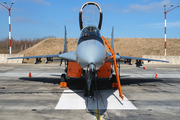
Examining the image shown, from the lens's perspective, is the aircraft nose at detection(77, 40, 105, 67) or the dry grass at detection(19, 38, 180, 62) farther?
the dry grass at detection(19, 38, 180, 62)

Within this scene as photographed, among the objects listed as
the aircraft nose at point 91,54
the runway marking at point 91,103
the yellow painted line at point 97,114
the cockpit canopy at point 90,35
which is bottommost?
the yellow painted line at point 97,114

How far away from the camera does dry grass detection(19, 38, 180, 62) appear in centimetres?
6090

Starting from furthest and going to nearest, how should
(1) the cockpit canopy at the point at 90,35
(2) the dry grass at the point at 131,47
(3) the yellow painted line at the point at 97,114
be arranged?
1. (2) the dry grass at the point at 131,47
2. (1) the cockpit canopy at the point at 90,35
3. (3) the yellow painted line at the point at 97,114

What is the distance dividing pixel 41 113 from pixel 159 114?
430cm

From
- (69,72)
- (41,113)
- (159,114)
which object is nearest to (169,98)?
(159,114)

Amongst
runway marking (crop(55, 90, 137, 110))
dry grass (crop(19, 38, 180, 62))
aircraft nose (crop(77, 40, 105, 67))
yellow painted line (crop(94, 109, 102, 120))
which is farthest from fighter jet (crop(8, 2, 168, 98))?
dry grass (crop(19, 38, 180, 62))

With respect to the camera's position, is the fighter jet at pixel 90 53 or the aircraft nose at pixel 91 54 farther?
the fighter jet at pixel 90 53

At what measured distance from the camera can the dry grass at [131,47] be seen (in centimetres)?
6090

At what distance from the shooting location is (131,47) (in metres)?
66.4

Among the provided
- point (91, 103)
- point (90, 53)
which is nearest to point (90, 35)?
point (90, 53)

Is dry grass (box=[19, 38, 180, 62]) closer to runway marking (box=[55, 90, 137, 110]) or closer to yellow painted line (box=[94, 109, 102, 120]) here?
runway marking (box=[55, 90, 137, 110])

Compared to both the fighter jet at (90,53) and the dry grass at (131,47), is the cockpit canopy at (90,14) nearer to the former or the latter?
the fighter jet at (90,53)

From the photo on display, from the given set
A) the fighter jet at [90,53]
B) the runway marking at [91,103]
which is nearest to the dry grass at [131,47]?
the fighter jet at [90,53]

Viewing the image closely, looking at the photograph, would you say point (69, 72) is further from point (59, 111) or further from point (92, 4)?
point (92, 4)
